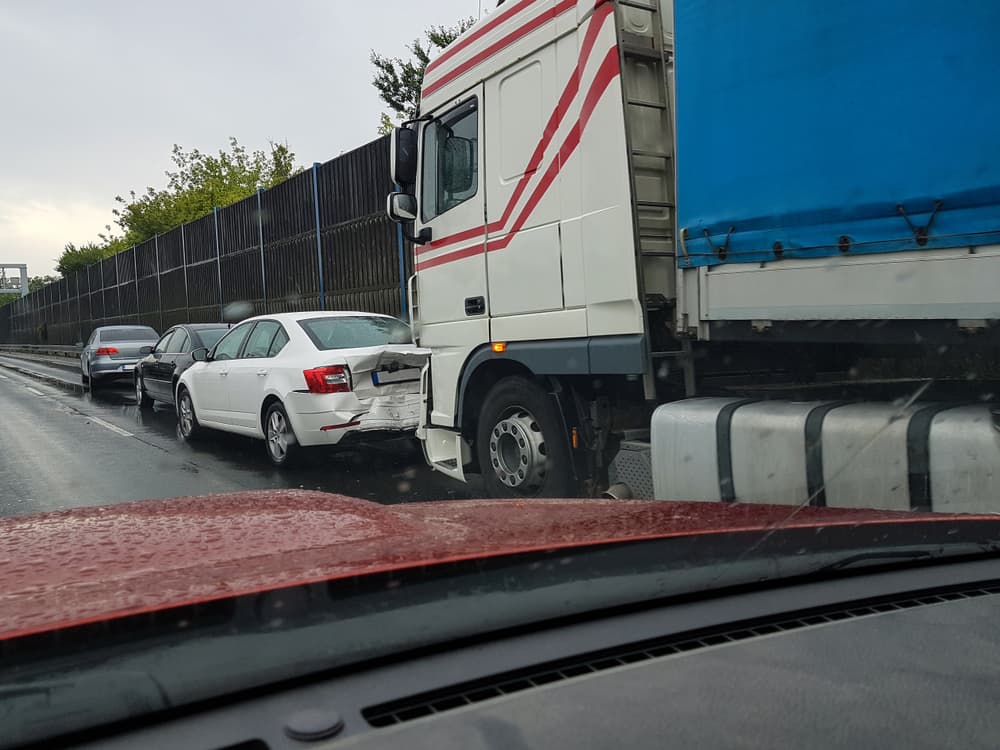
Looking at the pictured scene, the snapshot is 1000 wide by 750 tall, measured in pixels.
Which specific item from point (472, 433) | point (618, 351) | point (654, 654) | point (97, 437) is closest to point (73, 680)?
point (654, 654)

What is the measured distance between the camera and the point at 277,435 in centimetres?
890

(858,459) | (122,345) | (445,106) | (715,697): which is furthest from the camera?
(122,345)

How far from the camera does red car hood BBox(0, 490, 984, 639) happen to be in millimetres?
1596

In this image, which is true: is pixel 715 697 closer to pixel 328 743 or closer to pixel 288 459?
pixel 328 743

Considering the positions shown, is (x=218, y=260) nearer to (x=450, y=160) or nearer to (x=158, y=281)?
(x=158, y=281)

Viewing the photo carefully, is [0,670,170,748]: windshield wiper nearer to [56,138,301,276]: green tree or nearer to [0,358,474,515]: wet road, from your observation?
[0,358,474,515]: wet road

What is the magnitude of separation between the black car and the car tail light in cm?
499

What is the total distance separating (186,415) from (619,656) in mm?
10705

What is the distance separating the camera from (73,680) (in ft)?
4.30

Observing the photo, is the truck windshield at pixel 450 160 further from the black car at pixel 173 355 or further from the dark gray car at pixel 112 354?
the dark gray car at pixel 112 354

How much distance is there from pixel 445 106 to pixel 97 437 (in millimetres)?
7472

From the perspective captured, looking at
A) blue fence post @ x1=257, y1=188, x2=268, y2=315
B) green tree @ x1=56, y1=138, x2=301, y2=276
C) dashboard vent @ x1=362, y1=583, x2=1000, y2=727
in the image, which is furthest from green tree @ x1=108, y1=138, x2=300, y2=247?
dashboard vent @ x1=362, y1=583, x2=1000, y2=727

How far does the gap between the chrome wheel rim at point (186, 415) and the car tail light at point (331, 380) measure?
3569 mm

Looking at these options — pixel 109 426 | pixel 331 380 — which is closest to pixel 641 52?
pixel 331 380
